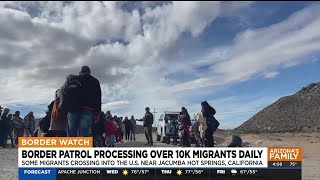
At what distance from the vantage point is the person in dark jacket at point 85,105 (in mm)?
7000

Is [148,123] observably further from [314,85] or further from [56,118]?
[314,85]

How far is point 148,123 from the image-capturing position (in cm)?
1730

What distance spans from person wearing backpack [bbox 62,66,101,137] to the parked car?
11.6 metres

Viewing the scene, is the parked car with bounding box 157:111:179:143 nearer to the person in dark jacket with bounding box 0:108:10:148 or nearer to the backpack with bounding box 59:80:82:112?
the person in dark jacket with bounding box 0:108:10:148

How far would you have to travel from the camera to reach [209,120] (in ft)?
34.4

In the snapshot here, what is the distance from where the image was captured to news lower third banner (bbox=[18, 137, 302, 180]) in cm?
466

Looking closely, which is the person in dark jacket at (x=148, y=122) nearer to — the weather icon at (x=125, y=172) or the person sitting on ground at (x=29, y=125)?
the person sitting on ground at (x=29, y=125)

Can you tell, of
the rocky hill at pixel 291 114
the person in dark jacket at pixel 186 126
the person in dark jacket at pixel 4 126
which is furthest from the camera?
the rocky hill at pixel 291 114

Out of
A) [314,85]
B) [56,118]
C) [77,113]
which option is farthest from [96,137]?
[314,85]

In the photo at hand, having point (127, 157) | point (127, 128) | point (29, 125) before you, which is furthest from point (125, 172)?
point (127, 128)

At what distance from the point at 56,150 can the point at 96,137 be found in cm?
525

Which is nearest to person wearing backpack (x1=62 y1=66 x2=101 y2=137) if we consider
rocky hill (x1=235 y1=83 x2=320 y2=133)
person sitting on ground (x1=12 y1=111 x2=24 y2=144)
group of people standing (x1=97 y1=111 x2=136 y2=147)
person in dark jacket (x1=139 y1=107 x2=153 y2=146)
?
group of people standing (x1=97 y1=111 x2=136 y2=147)

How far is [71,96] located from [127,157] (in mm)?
2470

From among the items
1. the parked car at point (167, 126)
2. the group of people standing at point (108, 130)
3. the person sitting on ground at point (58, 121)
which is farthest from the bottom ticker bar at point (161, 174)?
the parked car at point (167, 126)
